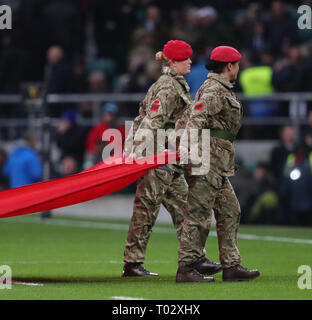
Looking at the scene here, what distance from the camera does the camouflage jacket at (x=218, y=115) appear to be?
1105 cm

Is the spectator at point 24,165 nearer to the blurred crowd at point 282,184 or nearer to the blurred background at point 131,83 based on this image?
the blurred background at point 131,83

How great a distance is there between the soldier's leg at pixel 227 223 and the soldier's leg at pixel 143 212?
959mm

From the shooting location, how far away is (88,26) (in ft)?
91.9

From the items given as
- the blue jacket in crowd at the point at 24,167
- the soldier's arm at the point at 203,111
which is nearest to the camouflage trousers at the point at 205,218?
the soldier's arm at the point at 203,111

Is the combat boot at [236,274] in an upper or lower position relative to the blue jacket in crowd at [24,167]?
lower

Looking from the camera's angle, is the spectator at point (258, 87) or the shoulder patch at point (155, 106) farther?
the spectator at point (258, 87)

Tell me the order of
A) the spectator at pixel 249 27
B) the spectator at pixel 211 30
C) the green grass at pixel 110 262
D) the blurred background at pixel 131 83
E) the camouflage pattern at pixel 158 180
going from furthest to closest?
the spectator at pixel 249 27, the spectator at pixel 211 30, the blurred background at pixel 131 83, the camouflage pattern at pixel 158 180, the green grass at pixel 110 262

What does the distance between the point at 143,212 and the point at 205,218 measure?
42.7 inches

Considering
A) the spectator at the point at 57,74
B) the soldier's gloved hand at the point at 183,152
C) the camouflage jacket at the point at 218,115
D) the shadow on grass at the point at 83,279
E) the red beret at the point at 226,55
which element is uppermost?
the spectator at the point at 57,74

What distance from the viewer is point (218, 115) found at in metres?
11.2

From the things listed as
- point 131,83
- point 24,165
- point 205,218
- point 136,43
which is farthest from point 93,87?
point 205,218

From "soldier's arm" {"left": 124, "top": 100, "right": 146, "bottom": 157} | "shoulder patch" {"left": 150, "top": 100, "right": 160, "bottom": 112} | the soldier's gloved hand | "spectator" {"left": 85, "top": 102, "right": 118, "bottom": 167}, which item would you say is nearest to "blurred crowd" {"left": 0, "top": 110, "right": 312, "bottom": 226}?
"spectator" {"left": 85, "top": 102, "right": 118, "bottom": 167}

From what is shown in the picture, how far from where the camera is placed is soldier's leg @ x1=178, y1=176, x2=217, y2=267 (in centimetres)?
1115
